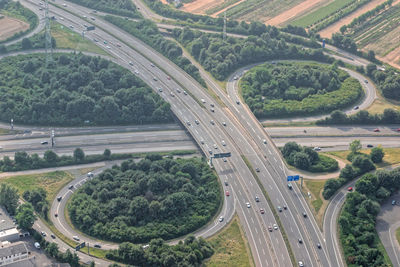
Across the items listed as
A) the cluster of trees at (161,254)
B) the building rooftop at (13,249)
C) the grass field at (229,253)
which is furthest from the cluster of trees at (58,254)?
the grass field at (229,253)

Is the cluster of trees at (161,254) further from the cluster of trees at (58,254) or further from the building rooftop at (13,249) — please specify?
the building rooftop at (13,249)

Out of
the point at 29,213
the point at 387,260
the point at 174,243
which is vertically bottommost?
the point at 387,260

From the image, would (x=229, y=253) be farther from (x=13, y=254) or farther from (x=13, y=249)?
(x=13, y=249)

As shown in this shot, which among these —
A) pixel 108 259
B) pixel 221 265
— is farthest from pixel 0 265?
pixel 221 265

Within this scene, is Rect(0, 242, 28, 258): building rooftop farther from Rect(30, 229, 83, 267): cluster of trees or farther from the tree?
the tree

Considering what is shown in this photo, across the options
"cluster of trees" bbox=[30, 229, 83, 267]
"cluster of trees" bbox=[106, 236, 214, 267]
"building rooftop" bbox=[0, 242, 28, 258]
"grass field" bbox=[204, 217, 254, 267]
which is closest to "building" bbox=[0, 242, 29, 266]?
"building rooftop" bbox=[0, 242, 28, 258]

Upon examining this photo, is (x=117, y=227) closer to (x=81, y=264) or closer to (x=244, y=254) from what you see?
(x=81, y=264)
